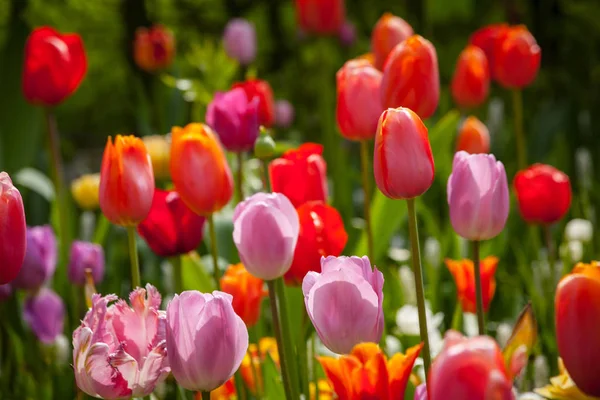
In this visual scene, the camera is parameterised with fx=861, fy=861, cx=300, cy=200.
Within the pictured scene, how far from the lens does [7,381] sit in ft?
5.27

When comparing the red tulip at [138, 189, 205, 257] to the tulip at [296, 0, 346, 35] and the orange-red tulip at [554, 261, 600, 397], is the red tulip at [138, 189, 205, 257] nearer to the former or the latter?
the orange-red tulip at [554, 261, 600, 397]

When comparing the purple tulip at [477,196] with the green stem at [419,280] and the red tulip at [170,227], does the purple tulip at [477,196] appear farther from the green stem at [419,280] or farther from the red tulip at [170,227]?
the red tulip at [170,227]

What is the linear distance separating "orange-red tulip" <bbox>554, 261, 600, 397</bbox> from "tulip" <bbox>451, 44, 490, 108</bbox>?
145cm

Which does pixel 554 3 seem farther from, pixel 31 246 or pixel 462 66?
pixel 31 246

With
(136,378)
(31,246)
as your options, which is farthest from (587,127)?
(136,378)

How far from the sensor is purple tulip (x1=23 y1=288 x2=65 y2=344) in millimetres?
1547

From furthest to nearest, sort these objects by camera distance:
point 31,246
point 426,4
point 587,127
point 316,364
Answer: point 426,4 → point 587,127 → point 31,246 → point 316,364

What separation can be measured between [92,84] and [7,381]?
228 inches

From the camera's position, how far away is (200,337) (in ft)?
2.29

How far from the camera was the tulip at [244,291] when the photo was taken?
1084 mm

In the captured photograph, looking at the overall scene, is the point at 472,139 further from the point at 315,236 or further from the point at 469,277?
the point at 315,236

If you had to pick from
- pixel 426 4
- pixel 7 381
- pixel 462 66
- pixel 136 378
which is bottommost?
pixel 7 381

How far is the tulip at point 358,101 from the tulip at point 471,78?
86 centimetres

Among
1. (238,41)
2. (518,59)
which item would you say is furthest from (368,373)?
(238,41)
